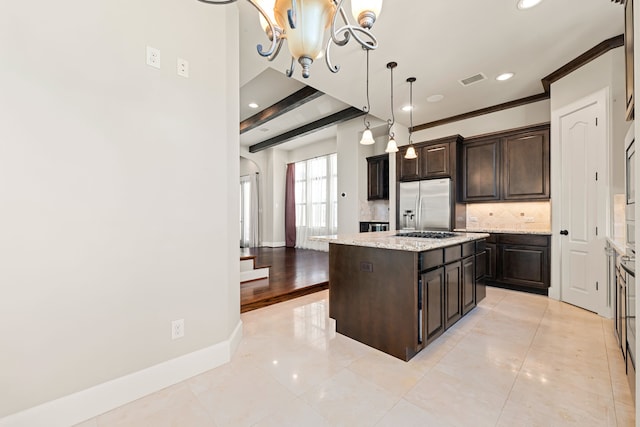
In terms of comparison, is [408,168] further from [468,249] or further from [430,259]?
[430,259]

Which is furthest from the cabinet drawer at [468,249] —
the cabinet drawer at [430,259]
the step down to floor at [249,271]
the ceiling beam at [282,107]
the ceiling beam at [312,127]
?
the ceiling beam at [312,127]

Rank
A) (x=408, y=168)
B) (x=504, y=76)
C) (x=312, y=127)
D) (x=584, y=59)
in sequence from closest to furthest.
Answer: (x=584, y=59) → (x=504, y=76) → (x=408, y=168) → (x=312, y=127)

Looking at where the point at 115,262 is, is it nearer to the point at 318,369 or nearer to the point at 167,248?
the point at 167,248

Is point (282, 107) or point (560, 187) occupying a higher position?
point (282, 107)

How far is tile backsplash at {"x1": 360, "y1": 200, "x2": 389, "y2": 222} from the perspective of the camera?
5801 millimetres

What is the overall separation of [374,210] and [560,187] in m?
3.12

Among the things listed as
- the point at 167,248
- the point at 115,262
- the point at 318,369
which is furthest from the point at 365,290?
the point at 115,262

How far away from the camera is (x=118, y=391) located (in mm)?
1583

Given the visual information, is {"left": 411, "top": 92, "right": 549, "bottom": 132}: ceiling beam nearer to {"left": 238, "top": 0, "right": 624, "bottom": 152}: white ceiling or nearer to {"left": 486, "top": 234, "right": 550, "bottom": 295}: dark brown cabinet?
{"left": 238, "top": 0, "right": 624, "bottom": 152}: white ceiling

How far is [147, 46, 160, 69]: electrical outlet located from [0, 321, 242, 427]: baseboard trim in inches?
74.9

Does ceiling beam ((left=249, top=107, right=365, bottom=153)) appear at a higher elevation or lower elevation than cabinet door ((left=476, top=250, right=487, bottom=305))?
higher

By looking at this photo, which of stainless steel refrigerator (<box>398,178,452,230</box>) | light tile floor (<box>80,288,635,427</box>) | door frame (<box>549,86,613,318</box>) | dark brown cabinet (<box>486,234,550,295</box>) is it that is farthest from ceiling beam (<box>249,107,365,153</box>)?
light tile floor (<box>80,288,635,427</box>)

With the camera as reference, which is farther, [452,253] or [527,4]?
[452,253]

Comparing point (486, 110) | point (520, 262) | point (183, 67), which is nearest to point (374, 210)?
point (486, 110)
